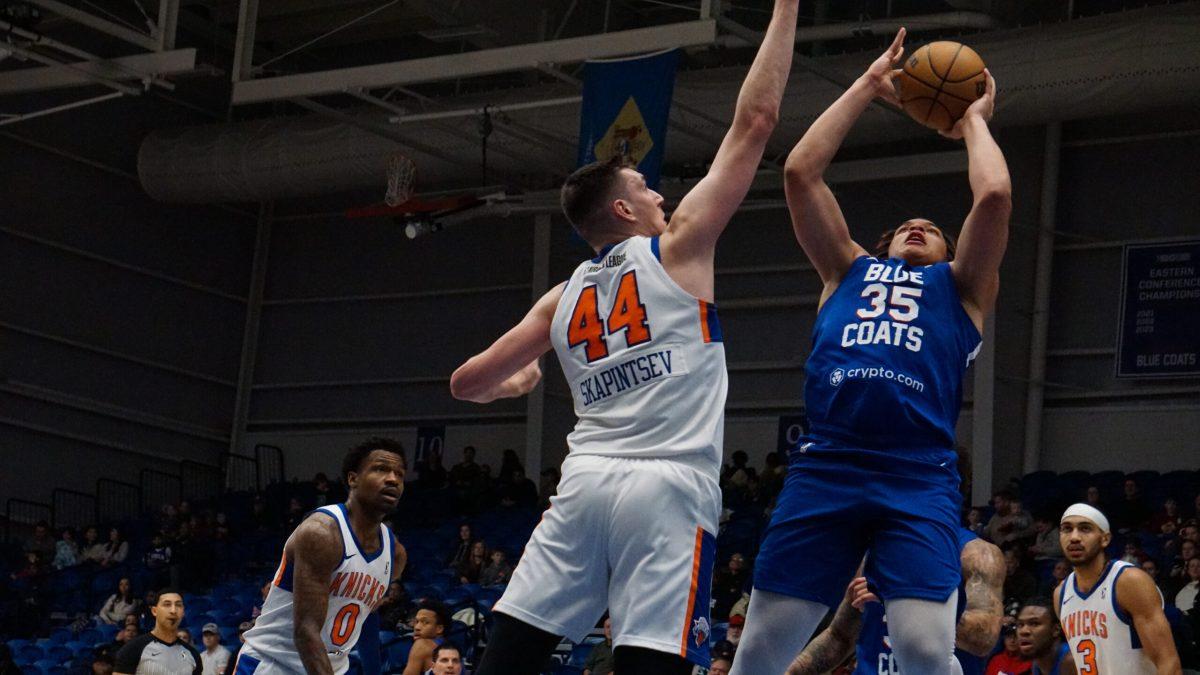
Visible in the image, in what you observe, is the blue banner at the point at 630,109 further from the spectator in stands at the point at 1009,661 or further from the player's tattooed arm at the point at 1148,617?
the player's tattooed arm at the point at 1148,617

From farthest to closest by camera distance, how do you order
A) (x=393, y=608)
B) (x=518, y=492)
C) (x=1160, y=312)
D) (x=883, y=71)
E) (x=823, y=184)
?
(x=518, y=492)
(x=1160, y=312)
(x=393, y=608)
(x=883, y=71)
(x=823, y=184)

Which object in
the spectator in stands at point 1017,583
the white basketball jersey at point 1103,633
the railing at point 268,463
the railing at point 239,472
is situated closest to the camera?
the white basketball jersey at point 1103,633

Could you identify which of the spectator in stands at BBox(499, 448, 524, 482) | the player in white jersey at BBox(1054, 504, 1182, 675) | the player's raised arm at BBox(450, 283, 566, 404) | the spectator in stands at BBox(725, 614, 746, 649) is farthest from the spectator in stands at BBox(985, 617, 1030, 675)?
the spectator in stands at BBox(499, 448, 524, 482)

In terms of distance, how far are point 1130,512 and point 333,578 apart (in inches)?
442

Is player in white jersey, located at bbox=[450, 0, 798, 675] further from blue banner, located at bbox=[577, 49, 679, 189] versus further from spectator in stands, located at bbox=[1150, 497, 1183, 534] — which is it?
spectator in stands, located at bbox=[1150, 497, 1183, 534]

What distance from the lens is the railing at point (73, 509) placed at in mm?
25188

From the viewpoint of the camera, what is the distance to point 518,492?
21.6 m

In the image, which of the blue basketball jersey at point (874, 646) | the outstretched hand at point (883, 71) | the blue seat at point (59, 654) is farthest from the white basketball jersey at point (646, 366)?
the blue seat at point (59, 654)

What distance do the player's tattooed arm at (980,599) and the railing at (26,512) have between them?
20656 millimetres

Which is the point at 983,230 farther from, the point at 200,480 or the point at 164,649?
the point at 200,480

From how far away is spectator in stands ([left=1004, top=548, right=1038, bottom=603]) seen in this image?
13695mm

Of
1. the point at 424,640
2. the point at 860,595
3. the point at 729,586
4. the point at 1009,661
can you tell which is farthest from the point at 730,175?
the point at 729,586

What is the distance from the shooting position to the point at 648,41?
15.9 meters

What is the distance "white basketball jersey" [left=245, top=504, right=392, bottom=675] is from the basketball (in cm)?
325
